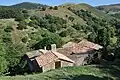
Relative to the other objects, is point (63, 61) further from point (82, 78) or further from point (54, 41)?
point (82, 78)

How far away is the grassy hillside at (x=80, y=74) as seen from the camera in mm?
20406

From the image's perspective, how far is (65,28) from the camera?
66.4 m

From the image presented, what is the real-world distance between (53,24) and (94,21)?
15703 mm

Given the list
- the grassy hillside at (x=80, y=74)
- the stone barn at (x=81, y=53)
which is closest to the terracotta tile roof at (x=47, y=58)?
the stone barn at (x=81, y=53)

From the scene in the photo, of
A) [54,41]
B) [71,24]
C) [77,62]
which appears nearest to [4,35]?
[54,41]

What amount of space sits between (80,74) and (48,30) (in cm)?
4101

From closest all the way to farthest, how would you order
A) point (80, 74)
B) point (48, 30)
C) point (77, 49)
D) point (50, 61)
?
1. point (80, 74)
2. point (50, 61)
3. point (77, 49)
4. point (48, 30)

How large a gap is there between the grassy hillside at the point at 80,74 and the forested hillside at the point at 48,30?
1275 centimetres

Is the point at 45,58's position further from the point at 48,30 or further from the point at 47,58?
the point at 48,30

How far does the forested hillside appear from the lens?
44822mm

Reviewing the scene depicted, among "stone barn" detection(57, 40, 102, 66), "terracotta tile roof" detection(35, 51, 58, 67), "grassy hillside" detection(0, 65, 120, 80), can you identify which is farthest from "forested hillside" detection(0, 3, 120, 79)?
"grassy hillside" detection(0, 65, 120, 80)

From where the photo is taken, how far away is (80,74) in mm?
22250

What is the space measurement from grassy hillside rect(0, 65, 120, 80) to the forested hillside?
12.8 m

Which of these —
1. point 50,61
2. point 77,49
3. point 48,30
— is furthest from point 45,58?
point 48,30
